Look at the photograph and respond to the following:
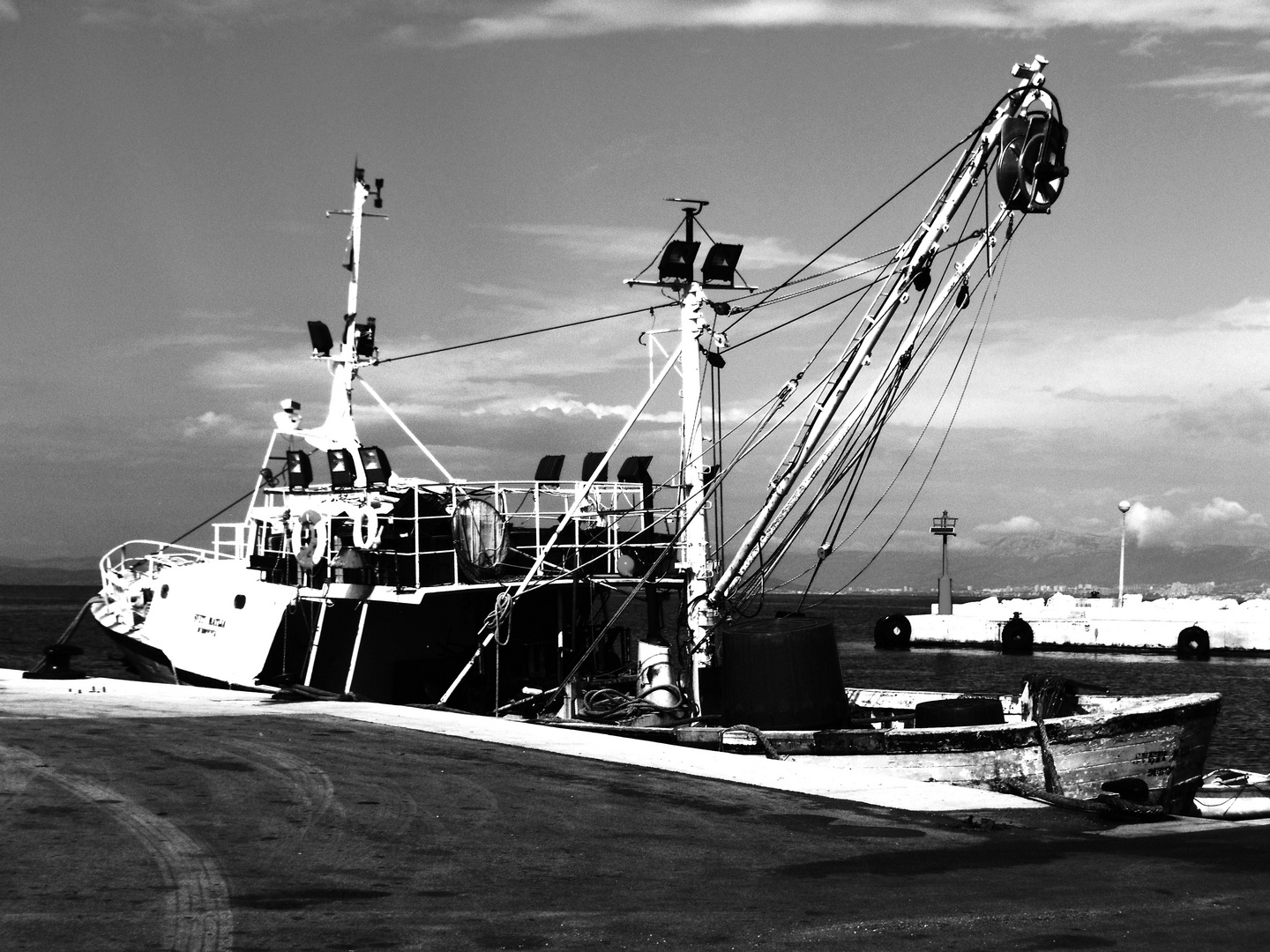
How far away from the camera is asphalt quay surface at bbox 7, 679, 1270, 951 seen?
787 centimetres

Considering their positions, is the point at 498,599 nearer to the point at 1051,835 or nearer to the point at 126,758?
the point at 126,758

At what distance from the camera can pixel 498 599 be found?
835 inches

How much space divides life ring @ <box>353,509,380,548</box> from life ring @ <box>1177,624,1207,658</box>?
5961 cm

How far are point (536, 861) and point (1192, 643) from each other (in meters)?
69.5

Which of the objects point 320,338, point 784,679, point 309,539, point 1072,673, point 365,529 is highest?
point 320,338

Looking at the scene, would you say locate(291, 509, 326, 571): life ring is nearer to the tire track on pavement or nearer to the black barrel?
the black barrel

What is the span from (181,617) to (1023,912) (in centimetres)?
2130

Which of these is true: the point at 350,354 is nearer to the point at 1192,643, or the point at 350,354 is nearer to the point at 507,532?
the point at 507,532

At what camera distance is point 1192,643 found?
237 ft

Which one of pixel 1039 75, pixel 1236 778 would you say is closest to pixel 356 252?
pixel 1039 75

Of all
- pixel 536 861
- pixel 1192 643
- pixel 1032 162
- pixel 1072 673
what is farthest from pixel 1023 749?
pixel 1192 643

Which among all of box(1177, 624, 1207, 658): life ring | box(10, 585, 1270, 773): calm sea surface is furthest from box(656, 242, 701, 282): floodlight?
box(1177, 624, 1207, 658): life ring

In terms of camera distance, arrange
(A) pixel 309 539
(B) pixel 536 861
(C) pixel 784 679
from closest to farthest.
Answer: (B) pixel 536 861 < (C) pixel 784 679 < (A) pixel 309 539

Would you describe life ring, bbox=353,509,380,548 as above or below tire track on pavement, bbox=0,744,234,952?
above
